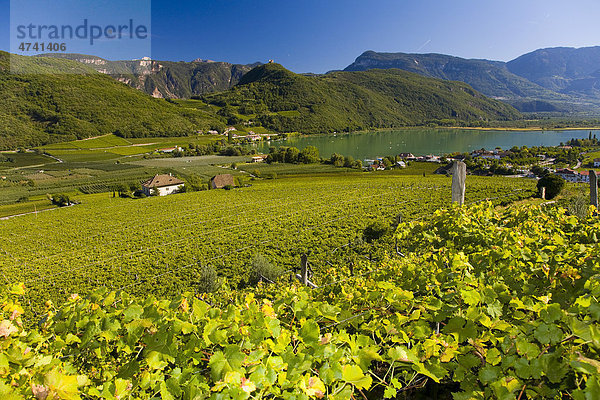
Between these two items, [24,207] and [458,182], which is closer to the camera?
[458,182]

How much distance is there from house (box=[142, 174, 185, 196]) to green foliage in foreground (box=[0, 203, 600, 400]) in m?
52.7

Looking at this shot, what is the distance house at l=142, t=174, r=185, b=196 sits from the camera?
162 feet

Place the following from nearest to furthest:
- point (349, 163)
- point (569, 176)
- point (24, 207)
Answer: point (24, 207)
point (569, 176)
point (349, 163)

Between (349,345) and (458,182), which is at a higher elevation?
(458,182)

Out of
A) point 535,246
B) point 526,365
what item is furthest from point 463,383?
point 535,246

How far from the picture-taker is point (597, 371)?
939 millimetres

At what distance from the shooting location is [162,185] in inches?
1993

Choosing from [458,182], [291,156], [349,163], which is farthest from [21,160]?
[458,182]

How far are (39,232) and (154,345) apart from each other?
3806 centimetres

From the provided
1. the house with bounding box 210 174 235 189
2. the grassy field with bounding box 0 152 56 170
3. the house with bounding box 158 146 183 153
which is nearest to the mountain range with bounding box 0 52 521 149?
the grassy field with bounding box 0 152 56 170

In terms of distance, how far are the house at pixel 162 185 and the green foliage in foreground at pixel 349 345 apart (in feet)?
173

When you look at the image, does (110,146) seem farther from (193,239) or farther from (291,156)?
(193,239)

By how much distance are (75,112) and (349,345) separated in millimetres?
167813

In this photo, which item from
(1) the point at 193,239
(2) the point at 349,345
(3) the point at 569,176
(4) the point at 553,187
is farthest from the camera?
(3) the point at 569,176
